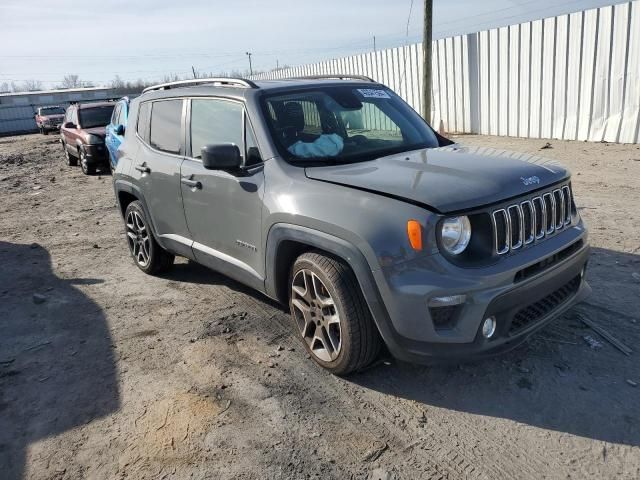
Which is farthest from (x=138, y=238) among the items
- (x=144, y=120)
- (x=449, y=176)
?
(x=449, y=176)

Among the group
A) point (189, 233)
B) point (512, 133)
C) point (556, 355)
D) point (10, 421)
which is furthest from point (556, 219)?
point (512, 133)

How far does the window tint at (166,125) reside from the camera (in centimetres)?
465

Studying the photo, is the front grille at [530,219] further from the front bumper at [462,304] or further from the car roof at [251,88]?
the car roof at [251,88]

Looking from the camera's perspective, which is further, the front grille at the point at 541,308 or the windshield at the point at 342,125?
the windshield at the point at 342,125

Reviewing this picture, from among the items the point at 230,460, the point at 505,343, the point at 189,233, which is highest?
the point at 189,233

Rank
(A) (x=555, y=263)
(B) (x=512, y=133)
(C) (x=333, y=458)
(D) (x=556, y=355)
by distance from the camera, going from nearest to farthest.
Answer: (C) (x=333, y=458) → (A) (x=555, y=263) → (D) (x=556, y=355) → (B) (x=512, y=133)

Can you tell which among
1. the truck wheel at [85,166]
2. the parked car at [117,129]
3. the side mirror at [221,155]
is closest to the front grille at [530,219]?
the side mirror at [221,155]

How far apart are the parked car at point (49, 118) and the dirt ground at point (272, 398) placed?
106 feet

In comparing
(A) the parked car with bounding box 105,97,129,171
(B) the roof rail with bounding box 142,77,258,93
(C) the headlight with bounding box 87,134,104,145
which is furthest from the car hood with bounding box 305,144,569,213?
(C) the headlight with bounding box 87,134,104,145

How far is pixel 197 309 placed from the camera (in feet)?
15.4

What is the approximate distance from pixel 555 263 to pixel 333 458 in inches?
68.3

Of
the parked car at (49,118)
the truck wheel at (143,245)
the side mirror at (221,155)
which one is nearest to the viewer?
the side mirror at (221,155)

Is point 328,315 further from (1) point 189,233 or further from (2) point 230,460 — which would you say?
(1) point 189,233

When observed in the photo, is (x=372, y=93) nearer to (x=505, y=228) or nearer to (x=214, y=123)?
(x=214, y=123)
